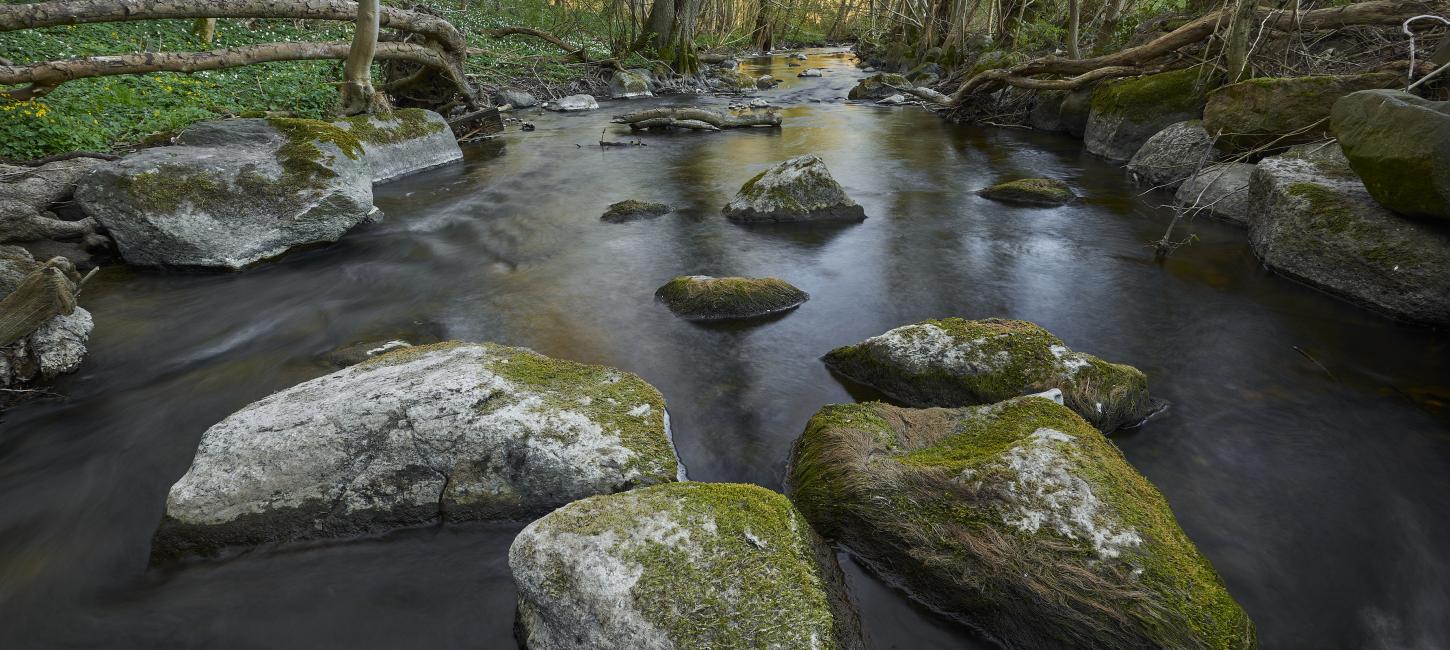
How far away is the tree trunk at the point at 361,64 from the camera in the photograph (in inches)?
361

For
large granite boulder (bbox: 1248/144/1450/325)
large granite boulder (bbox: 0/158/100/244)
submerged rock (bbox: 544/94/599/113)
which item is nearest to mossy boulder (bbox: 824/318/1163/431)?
large granite boulder (bbox: 1248/144/1450/325)

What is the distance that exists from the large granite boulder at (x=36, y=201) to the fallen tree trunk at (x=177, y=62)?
112 cm

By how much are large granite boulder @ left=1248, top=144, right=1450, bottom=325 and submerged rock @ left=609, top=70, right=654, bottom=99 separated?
1627 cm

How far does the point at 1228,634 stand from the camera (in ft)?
7.73

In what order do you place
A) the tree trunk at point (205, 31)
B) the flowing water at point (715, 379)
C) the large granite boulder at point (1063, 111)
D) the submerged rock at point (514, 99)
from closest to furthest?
the flowing water at point (715, 379) < the large granite boulder at point (1063, 111) < the tree trunk at point (205, 31) < the submerged rock at point (514, 99)

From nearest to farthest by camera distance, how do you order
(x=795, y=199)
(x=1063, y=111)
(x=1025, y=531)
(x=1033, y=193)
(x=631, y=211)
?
(x=1025, y=531)
(x=795, y=199)
(x=631, y=211)
(x=1033, y=193)
(x=1063, y=111)

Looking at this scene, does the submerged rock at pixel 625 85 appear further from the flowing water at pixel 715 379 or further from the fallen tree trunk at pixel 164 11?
the flowing water at pixel 715 379

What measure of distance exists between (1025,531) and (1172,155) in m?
9.34

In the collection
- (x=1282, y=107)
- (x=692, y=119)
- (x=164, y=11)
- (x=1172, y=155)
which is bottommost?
(x=692, y=119)

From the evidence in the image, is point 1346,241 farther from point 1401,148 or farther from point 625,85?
point 625,85

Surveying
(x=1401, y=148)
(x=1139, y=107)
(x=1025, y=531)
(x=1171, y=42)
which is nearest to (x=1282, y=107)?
(x=1139, y=107)

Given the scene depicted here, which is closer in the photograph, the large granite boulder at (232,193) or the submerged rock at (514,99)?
the large granite boulder at (232,193)

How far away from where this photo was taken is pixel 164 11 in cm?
801

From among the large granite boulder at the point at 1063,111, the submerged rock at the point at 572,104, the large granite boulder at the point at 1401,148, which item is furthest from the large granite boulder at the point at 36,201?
the large granite boulder at the point at 1063,111
